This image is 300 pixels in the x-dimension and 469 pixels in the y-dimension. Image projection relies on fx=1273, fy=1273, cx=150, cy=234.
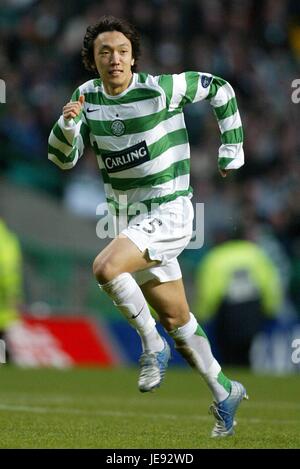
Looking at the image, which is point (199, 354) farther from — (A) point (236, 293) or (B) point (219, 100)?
(A) point (236, 293)

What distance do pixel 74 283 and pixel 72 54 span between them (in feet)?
15.6

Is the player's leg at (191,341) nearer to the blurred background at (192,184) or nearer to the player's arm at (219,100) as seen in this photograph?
the player's arm at (219,100)

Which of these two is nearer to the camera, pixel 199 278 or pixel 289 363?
pixel 289 363

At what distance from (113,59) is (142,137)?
47 cm

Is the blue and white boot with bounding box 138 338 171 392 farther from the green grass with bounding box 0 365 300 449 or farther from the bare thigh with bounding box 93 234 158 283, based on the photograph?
the bare thigh with bounding box 93 234 158 283

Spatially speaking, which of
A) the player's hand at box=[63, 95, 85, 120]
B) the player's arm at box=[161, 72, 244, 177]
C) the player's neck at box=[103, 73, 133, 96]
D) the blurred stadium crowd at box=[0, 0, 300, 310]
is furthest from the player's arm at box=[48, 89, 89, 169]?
the blurred stadium crowd at box=[0, 0, 300, 310]

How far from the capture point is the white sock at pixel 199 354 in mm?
7320

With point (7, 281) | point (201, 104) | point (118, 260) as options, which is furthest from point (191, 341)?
point (201, 104)

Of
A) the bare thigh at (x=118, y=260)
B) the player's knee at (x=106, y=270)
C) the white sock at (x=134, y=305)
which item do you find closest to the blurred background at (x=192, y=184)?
the white sock at (x=134, y=305)

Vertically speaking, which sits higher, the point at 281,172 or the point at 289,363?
the point at 281,172

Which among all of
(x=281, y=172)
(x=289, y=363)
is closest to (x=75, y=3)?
(x=281, y=172)

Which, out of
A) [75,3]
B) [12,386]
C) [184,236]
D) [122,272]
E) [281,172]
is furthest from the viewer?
[75,3]

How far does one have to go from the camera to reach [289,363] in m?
13.7
